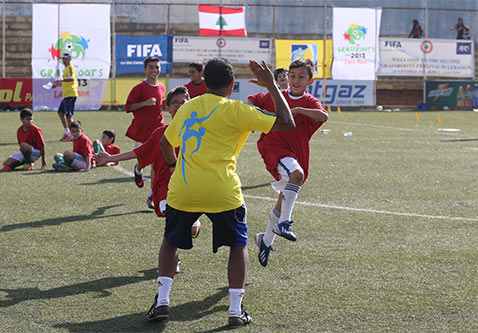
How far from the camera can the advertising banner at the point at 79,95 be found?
29.8 metres

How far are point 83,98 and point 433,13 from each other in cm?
1734

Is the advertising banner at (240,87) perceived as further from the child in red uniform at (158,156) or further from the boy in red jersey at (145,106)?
the child in red uniform at (158,156)

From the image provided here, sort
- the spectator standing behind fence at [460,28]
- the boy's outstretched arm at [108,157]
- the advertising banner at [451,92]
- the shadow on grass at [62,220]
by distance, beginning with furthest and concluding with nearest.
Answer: the spectator standing behind fence at [460,28], the advertising banner at [451,92], the shadow on grass at [62,220], the boy's outstretched arm at [108,157]

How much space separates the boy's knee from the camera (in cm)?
688

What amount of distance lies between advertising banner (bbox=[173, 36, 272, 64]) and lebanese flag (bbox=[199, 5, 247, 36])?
390mm

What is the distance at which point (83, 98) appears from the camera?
30.4m

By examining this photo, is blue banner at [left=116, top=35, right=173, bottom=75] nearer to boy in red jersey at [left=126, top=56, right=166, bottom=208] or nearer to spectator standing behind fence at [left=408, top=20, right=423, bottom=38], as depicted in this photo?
spectator standing behind fence at [left=408, top=20, right=423, bottom=38]

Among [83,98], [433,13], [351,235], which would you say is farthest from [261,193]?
[433,13]

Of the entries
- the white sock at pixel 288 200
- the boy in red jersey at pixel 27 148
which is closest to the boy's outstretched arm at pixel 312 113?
the white sock at pixel 288 200

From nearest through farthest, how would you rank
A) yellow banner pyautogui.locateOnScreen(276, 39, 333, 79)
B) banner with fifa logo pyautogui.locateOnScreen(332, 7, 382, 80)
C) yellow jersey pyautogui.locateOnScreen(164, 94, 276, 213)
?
yellow jersey pyautogui.locateOnScreen(164, 94, 276, 213)
yellow banner pyautogui.locateOnScreen(276, 39, 333, 79)
banner with fifa logo pyautogui.locateOnScreen(332, 7, 382, 80)

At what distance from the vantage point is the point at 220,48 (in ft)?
106

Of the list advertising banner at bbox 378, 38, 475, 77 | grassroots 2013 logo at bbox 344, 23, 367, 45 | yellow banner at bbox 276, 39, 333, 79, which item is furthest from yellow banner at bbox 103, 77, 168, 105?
advertising banner at bbox 378, 38, 475, 77

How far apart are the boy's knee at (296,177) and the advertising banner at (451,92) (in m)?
28.6

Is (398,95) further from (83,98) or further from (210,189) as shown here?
(210,189)
